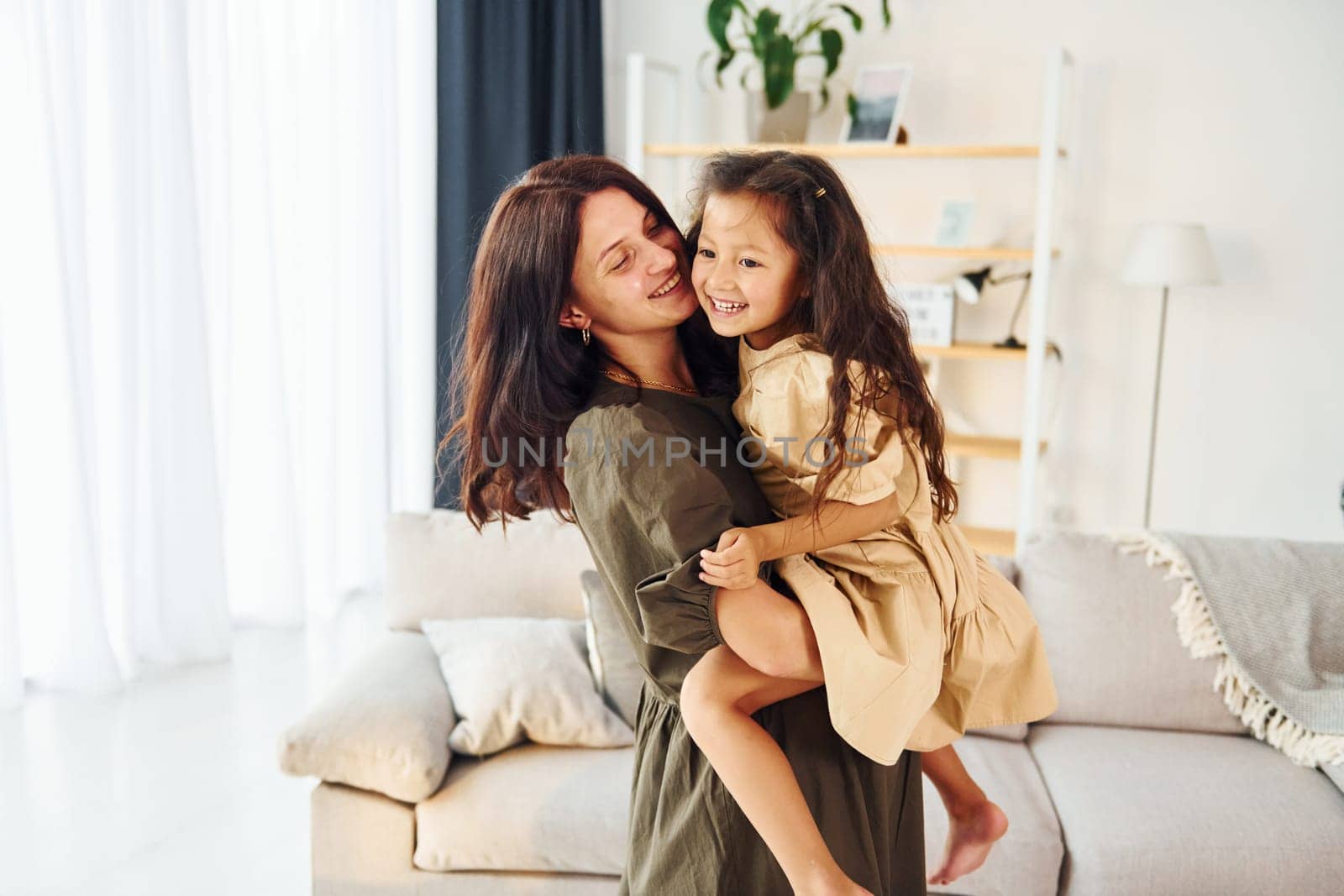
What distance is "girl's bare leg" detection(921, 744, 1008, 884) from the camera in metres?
1.33

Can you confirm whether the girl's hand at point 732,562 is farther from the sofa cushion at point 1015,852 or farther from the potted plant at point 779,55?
the potted plant at point 779,55

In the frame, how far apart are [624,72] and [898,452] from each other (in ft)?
12.4

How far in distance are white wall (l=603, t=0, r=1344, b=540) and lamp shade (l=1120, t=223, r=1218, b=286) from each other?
15.8 inches

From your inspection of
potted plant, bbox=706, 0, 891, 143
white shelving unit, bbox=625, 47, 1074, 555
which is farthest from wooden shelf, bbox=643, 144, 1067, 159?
potted plant, bbox=706, 0, 891, 143

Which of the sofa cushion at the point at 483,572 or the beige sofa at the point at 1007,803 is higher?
the sofa cushion at the point at 483,572

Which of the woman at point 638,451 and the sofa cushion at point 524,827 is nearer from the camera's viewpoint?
the woman at point 638,451

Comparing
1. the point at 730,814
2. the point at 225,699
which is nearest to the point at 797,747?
the point at 730,814

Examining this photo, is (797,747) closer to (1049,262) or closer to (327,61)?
(1049,262)

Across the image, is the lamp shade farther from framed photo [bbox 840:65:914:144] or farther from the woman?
the woman

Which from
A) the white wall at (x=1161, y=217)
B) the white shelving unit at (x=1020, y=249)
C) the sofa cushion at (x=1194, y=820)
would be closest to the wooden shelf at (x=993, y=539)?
the white shelving unit at (x=1020, y=249)

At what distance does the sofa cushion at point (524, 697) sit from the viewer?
2.02 meters

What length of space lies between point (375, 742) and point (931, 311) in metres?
Answer: 2.75

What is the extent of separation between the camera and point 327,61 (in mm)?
3697

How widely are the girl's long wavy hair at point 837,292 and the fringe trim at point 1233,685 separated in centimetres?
130
